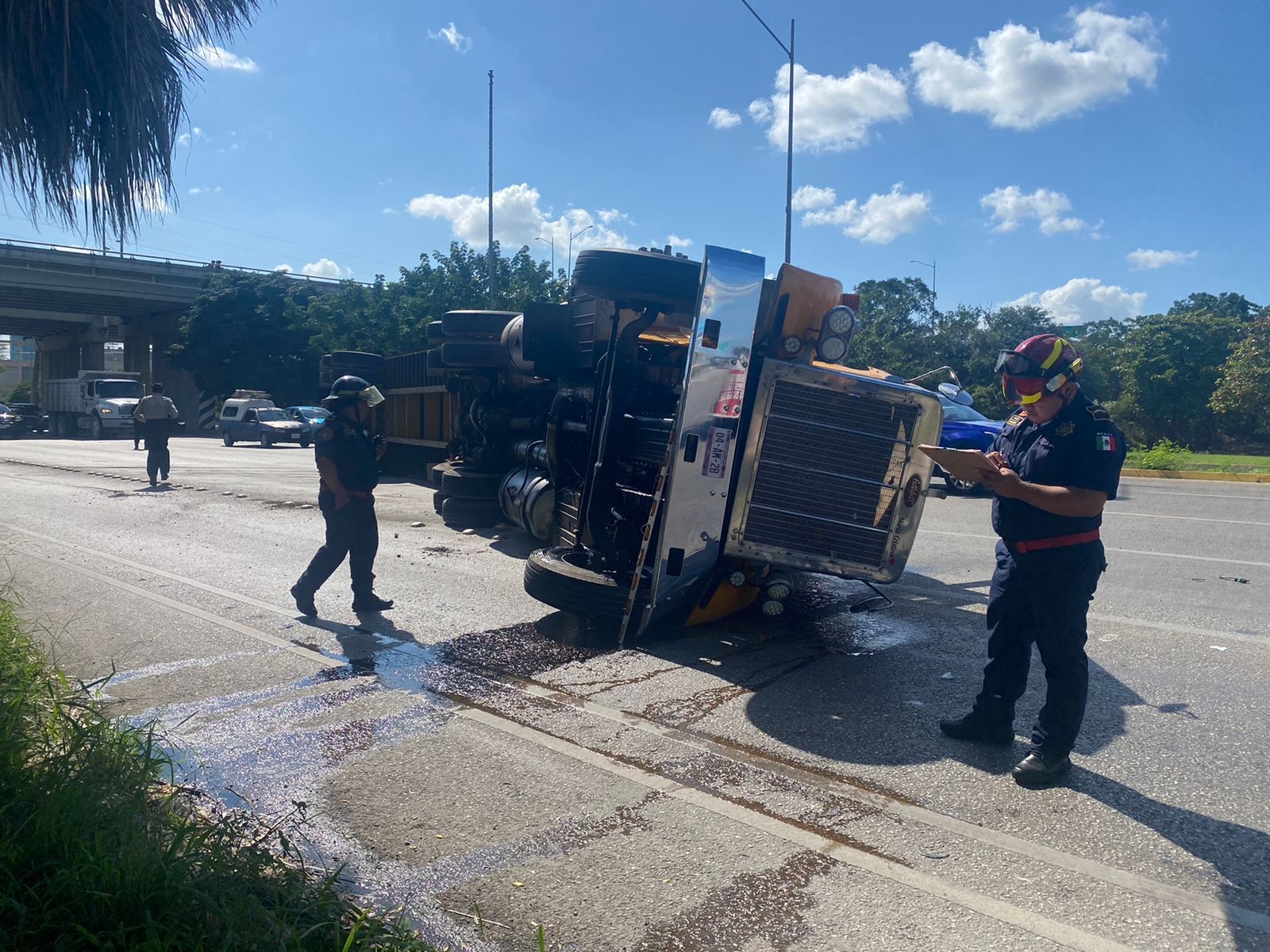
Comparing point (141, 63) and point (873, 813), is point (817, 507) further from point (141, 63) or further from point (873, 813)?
point (141, 63)

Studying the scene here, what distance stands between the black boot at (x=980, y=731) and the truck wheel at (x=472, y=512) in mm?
7297

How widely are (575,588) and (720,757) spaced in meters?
1.88

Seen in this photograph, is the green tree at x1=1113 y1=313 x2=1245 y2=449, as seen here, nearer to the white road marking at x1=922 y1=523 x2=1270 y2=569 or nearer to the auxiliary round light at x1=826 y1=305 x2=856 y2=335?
the white road marking at x1=922 y1=523 x2=1270 y2=569

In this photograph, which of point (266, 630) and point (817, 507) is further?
point (266, 630)

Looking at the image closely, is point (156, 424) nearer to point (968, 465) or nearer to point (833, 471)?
point (833, 471)

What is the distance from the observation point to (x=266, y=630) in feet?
21.2

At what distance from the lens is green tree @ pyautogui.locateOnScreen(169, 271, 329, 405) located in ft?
170

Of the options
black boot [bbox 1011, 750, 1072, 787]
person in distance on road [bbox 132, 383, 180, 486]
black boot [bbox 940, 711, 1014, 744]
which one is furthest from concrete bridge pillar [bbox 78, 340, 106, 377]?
black boot [bbox 1011, 750, 1072, 787]

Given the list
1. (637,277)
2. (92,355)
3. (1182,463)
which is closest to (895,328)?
(1182,463)

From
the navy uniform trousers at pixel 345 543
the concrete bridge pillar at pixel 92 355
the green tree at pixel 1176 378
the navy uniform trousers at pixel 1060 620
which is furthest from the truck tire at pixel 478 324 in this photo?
the concrete bridge pillar at pixel 92 355

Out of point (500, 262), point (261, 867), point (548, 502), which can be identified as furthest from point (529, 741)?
point (500, 262)

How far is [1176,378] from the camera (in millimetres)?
35656

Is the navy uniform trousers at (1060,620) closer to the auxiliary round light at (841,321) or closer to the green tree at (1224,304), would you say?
the auxiliary round light at (841,321)

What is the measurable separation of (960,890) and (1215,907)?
790 mm
